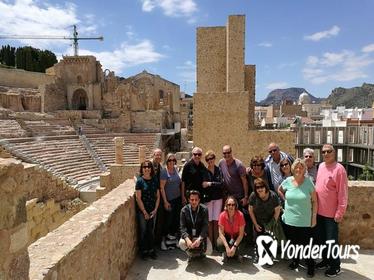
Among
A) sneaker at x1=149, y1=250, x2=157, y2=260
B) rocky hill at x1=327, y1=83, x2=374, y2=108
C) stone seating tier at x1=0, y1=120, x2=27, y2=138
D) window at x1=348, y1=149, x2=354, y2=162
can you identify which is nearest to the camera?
sneaker at x1=149, y1=250, x2=157, y2=260

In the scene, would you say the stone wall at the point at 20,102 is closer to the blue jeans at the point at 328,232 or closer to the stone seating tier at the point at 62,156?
the stone seating tier at the point at 62,156

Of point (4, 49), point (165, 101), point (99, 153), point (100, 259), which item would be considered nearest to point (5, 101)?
point (99, 153)

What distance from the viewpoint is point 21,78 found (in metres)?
36.4

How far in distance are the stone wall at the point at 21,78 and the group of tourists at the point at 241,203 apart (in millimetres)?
36074

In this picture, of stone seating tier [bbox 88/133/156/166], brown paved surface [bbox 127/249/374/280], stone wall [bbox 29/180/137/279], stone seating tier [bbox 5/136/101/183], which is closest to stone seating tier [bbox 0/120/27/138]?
stone seating tier [bbox 5/136/101/183]

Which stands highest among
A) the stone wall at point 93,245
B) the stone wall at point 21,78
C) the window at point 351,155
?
the stone wall at point 21,78

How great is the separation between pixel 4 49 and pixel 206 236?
5080cm

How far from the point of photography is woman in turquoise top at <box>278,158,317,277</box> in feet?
11.4

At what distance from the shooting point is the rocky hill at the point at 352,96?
9281 cm

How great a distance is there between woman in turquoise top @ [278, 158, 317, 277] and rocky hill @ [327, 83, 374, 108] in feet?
318

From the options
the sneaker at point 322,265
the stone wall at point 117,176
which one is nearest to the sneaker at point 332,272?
the sneaker at point 322,265

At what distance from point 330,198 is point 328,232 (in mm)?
396

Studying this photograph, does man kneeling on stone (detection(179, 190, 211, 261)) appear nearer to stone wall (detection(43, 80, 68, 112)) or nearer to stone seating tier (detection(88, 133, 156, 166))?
stone seating tier (detection(88, 133, 156, 166))

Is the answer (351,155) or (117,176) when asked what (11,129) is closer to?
(117,176)
